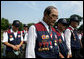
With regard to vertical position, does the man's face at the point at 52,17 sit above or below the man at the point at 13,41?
above

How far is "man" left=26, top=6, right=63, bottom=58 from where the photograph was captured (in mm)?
2594

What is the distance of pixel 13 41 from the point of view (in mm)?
5367

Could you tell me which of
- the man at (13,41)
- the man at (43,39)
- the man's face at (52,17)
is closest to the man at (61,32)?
the man at (43,39)

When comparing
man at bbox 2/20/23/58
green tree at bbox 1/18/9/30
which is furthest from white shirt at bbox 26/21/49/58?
green tree at bbox 1/18/9/30

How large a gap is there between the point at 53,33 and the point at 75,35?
227 centimetres

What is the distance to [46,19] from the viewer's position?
9.20 ft

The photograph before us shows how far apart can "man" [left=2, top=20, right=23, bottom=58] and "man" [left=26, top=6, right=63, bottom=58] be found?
268 centimetres

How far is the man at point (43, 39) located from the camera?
259 cm

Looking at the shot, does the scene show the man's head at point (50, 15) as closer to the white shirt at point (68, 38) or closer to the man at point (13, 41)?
the white shirt at point (68, 38)

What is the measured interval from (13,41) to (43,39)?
2.88m

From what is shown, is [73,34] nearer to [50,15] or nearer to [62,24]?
[62,24]

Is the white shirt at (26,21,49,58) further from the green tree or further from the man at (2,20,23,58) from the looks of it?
the green tree

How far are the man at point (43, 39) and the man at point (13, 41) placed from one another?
2682mm

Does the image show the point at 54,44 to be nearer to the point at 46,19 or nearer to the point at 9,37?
the point at 46,19
